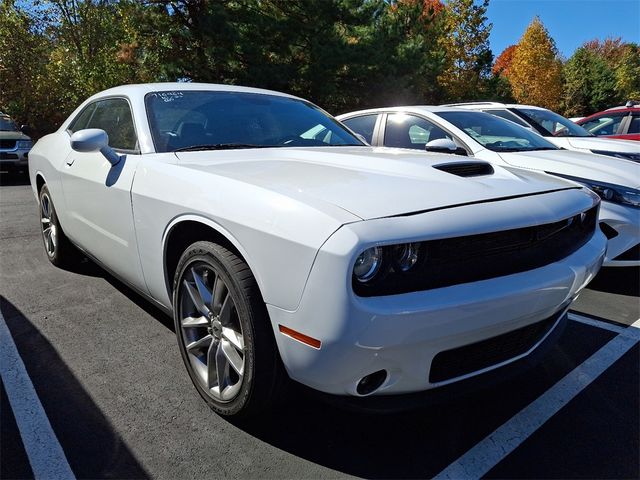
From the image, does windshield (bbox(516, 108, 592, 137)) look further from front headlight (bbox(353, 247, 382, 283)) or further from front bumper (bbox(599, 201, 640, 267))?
front headlight (bbox(353, 247, 382, 283))

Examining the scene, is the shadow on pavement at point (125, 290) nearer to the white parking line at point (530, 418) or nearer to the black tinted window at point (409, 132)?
the white parking line at point (530, 418)

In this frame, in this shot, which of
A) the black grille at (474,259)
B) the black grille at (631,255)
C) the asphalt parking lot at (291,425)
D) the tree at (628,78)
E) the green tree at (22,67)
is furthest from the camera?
the tree at (628,78)

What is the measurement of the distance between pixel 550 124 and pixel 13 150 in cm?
1133

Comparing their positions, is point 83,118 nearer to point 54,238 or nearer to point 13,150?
point 54,238

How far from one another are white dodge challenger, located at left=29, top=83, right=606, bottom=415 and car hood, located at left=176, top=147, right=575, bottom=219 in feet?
0.04

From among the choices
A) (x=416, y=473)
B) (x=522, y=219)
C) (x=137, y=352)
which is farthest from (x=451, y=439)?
(x=137, y=352)

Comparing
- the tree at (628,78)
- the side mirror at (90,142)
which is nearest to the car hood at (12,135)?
the side mirror at (90,142)

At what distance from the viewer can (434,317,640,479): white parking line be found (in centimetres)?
187

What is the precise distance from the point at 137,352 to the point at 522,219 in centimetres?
220

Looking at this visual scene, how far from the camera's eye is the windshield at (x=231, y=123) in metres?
2.78

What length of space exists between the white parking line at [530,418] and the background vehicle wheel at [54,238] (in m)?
3.60

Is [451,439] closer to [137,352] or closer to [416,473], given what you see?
[416,473]

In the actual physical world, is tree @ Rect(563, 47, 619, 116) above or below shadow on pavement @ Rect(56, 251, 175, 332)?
above

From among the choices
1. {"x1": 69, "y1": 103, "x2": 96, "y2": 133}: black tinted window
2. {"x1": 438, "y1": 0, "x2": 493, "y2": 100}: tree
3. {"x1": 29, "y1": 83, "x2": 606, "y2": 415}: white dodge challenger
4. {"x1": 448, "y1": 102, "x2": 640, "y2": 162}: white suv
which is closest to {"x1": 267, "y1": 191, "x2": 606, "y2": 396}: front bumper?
{"x1": 29, "y1": 83, "x2": 606, "y2": 415}: white dodge challenger
